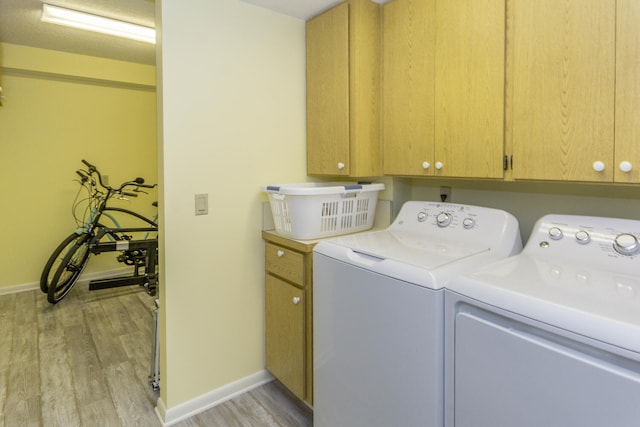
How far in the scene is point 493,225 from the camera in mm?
1624

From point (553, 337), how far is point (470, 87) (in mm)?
1044

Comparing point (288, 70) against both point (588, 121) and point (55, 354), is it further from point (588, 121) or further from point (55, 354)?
point (55, 354)

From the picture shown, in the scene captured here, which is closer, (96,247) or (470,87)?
(470,87)

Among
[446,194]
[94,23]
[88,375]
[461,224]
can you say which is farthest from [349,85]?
[88,375]

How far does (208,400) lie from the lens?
206 centimetres

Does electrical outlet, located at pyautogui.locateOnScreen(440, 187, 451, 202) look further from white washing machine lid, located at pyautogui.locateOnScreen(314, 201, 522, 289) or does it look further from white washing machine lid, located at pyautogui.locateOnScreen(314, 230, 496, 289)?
white washing machine lid, located at pyautogui.locateOnScreen(314, 230, 496, 289)

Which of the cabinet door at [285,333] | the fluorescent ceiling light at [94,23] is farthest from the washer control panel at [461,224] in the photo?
the fluorescent ceiling light at [94,23]

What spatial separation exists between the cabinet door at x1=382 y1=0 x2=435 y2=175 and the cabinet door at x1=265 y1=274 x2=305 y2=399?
0.83m

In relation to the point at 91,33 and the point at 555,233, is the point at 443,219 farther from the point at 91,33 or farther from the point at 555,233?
the point at 91,33

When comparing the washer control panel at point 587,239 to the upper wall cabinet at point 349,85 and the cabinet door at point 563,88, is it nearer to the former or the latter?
the cabinet door at point 563,88

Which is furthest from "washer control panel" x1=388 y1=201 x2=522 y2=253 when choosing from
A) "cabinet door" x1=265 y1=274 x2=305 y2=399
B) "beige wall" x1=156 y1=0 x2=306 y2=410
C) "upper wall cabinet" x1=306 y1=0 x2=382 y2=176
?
"beige wall" x1=156 y1=0 x2=306 y2=410

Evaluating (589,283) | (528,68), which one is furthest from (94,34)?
(589,283)

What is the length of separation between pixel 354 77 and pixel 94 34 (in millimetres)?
2492

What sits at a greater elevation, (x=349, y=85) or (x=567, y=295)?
(x=349, y=85)
